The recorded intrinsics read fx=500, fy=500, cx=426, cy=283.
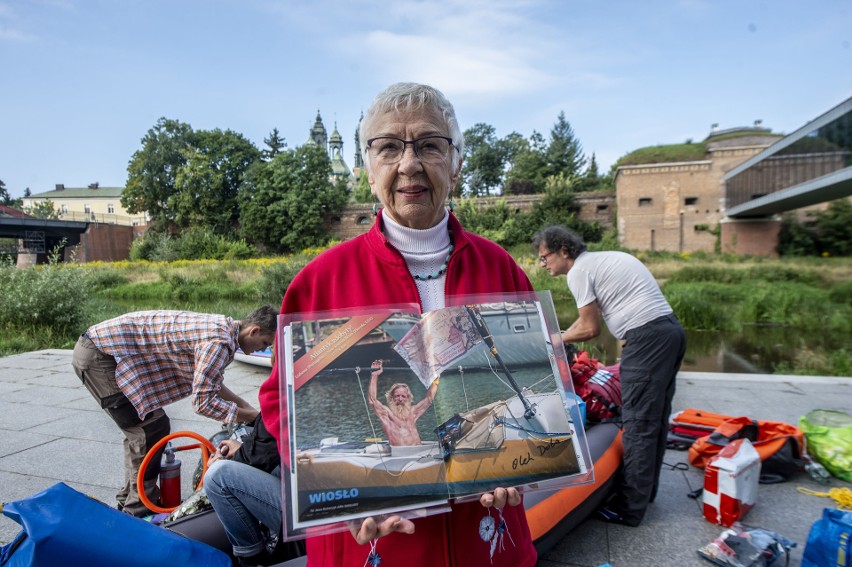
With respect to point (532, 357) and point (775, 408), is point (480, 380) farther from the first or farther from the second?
point (775, 408)

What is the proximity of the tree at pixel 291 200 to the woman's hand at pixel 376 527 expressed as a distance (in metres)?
36.4

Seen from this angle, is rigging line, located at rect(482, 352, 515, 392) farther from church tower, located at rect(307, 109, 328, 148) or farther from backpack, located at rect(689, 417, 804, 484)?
church tower, located at rect(307, 109, 328, 148)

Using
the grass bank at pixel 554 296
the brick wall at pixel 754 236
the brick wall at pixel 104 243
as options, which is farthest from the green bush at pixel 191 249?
the brick wall at pixel 754 236

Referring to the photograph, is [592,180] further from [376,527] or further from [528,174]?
[376,527]

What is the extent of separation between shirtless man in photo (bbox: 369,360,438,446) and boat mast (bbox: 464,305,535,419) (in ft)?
0.58

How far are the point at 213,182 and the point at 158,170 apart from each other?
5987mm

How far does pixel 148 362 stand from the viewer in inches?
131

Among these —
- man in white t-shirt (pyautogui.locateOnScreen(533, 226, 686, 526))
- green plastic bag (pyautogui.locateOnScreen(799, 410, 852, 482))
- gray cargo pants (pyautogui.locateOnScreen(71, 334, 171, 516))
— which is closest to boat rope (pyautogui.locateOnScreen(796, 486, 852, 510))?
green plastic bag (pyautogui.locateOnScreen(799, 410, 852, 482))

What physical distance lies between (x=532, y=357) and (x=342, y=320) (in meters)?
0.47

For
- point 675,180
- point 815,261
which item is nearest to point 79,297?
point 815,261

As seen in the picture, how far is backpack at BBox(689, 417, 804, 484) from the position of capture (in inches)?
139

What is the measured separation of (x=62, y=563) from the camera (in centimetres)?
141

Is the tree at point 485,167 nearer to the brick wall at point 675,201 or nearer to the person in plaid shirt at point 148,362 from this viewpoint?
the brick wall at point 675,201

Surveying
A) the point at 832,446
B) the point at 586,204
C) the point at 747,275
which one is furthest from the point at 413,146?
the point at 586,204
